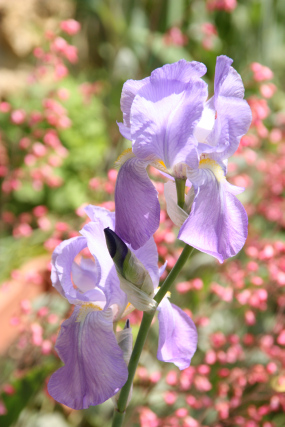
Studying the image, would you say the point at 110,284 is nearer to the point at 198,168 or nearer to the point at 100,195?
the point at 198,168

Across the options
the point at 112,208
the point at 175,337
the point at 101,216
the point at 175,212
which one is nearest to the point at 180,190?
→ the point at 175,212

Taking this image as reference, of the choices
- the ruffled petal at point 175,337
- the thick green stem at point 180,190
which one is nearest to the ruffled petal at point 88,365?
the ruffled petal at point 175,337

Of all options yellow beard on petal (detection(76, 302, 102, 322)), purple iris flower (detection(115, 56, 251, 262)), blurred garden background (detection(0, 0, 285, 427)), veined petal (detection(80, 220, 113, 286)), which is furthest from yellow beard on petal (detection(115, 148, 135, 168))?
blurred garden background (detection(0, 0, 285, 427))

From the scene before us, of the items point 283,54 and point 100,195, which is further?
point 283,54

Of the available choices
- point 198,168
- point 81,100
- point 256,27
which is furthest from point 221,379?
point 256,27

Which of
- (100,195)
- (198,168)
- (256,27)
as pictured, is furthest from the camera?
(256,27)

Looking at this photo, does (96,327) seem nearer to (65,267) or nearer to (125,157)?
(65,267)

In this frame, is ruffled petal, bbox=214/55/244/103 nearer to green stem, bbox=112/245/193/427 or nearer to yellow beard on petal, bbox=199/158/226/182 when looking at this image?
yellow beard on petal, bbox=199/158/226/182

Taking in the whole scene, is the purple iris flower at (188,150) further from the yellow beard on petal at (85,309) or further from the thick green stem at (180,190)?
the yellow beard on petal at (85,309)
